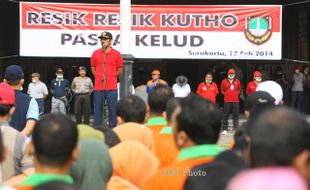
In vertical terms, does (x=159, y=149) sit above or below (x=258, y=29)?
below

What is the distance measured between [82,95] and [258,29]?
5.43 m

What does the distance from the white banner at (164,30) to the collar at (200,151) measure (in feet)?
38.6

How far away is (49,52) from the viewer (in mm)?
14992

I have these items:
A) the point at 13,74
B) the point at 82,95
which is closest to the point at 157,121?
the point at 13,74

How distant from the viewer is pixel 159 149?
16.0ft

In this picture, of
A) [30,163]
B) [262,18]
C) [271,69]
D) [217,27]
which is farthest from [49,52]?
[30,163]

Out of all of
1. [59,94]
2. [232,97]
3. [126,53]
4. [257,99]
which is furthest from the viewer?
[59,94]

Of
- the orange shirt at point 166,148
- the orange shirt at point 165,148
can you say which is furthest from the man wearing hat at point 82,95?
the orange shirt at point 166,148

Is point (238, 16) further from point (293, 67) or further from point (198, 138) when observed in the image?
point (198, 138)

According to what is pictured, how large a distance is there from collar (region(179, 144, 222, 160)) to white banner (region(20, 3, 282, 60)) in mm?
11754

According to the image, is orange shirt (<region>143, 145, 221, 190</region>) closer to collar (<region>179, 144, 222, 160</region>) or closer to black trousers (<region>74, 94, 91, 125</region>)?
collar (<region>179, 144, 222, 160</region>)

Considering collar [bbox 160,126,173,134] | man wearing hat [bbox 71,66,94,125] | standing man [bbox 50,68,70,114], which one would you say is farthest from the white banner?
collar [bbox 160,126,173,134]

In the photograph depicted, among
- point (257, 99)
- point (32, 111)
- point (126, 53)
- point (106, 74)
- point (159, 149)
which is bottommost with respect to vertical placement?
point (159, 149)

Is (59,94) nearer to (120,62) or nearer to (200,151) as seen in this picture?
(120,62)
